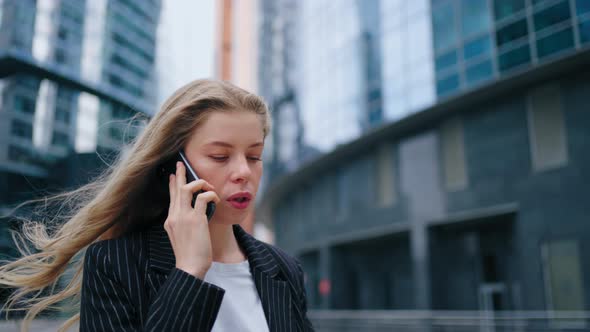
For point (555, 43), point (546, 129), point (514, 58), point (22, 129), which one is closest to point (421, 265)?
point (546, 129)

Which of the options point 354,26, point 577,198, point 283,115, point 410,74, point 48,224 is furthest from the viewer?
point 283,115

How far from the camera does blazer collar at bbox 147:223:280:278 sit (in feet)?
6.07

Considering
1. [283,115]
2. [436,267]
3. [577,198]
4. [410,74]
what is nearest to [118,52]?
[577,198]

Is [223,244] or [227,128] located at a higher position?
[227,128]

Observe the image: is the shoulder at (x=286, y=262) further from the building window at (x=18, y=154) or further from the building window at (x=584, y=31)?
the building window at (x=584, y=31)

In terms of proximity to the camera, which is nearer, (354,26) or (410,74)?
(410,74)

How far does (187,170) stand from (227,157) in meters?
0.14

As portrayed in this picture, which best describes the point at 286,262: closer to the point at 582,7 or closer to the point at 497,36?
the point at 582,7

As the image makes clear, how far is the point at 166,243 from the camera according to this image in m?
1.92

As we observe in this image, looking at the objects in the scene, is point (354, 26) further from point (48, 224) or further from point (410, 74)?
point (48, 224)

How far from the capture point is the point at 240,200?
1.90m

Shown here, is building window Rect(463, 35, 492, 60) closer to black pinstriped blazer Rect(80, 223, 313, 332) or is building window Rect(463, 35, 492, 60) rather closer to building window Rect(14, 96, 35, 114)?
building window Rect(14, 96, 35, 114)

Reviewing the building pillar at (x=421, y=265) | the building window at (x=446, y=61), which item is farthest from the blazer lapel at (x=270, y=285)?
the building pillar at (x=421, y=265)

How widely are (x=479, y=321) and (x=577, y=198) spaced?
627cm
